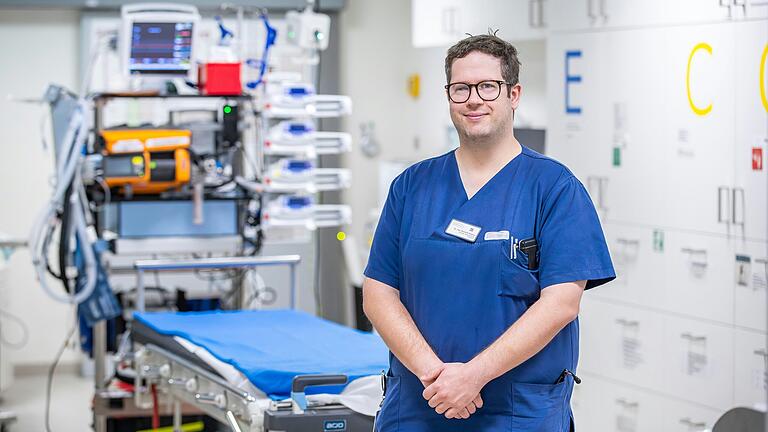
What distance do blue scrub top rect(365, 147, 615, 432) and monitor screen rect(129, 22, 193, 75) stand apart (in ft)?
9.24

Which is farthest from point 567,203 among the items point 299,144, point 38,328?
point 38,328

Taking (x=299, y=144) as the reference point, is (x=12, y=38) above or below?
above

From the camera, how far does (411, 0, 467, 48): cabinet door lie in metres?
5.95

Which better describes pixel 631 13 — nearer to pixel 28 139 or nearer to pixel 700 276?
pixel 700 276

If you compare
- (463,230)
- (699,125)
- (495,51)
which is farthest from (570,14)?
(463,230)

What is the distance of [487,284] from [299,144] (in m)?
3.05

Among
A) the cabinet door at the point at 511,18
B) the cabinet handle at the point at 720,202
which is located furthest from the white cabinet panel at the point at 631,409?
the cabinet door at the point at 511,18

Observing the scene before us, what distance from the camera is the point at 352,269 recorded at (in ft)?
22.2

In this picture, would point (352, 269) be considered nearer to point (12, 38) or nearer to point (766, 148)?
point (12, 38)

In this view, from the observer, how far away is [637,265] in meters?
4.62

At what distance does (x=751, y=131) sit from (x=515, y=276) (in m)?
2.03

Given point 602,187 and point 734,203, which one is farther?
point 602,187

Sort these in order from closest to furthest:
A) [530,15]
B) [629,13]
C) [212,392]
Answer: [212,392], [629,13], [530,15]

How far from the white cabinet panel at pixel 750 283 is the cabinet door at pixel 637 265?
0.43 meters
